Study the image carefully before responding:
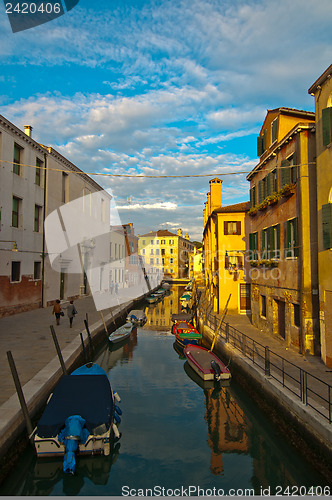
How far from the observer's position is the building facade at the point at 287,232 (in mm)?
13516

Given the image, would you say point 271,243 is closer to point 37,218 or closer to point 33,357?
point 33,357

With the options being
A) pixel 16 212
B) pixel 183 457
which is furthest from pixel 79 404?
pixel 16 212

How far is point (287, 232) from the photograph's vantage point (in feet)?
49.9

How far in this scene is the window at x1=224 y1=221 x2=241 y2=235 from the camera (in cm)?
2705

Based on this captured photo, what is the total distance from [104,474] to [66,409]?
6.03 ft

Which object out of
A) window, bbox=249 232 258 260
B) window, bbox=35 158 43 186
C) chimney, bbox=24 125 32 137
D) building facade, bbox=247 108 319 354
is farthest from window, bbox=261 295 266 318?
chimney, bbox=24 125 32 137

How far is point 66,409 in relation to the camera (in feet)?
29.6

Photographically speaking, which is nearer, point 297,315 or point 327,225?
point 327,225

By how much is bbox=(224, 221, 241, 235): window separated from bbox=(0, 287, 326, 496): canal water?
572 inches

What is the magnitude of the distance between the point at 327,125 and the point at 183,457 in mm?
11455

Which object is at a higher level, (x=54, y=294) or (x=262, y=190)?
(x=262, y=190)

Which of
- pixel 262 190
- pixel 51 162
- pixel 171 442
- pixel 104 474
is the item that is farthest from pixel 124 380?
pixel 51 162

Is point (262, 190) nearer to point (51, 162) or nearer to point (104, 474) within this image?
point (104, 474)

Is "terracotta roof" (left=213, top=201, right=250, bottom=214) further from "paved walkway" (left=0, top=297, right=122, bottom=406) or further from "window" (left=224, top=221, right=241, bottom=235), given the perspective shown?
"paved walkway" (left=0, top=297, right=122, bottom=406)
